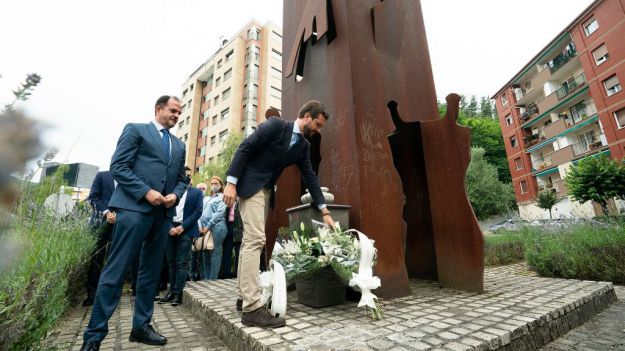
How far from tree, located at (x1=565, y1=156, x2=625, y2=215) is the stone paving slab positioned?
20098mm

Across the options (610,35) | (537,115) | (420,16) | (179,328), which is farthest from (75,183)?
(537,115)

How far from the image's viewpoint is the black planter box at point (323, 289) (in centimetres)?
325

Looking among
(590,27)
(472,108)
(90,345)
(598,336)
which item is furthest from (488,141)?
(90,345)

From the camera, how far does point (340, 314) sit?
9.66 ft

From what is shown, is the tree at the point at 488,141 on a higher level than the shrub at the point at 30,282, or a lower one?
higher

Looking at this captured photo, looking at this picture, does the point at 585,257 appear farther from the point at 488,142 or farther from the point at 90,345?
the point at 488,142

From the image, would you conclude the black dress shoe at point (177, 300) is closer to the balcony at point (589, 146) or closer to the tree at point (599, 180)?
the tree at point (599, 180)

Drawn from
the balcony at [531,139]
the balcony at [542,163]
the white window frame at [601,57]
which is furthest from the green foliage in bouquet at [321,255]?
the balcony at [531,139]

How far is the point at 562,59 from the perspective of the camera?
28.2 m

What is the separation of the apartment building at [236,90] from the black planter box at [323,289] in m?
29.6

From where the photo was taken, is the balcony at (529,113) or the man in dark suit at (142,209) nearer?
the man in dark suit at (142,209)

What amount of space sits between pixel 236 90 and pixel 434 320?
34.2 m

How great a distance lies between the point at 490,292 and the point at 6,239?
14.5 feet

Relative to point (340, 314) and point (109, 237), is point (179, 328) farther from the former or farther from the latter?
point (109, 237)
